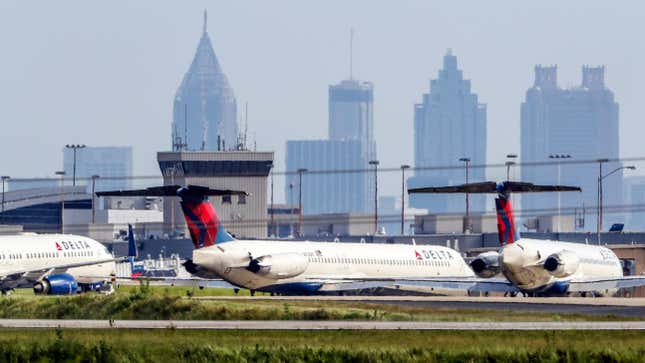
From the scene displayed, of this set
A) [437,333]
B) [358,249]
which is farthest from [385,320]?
[358,249]

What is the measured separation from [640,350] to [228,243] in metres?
52.2

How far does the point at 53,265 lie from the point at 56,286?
24.4ft

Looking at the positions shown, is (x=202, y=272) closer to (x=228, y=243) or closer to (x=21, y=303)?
(x=228, y=243)

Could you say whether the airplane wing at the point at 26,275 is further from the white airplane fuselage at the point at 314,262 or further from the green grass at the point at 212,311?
the green grass at the point at 212,311

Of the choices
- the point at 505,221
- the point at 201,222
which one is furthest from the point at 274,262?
the point at 505,221

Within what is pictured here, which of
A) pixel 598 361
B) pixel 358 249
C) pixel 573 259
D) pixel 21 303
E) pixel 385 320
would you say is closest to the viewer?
pixel 598 361

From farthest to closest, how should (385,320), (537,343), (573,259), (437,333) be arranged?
(573,259)
(385,320)
(437,333)
(537,343)

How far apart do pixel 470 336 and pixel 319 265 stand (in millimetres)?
48333

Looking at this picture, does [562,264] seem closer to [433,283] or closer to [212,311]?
[433,283]

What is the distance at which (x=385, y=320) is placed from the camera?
75.5m

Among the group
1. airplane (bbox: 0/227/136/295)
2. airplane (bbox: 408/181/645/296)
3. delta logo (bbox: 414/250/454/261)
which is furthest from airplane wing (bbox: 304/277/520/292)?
airplane (bbox: 0/227/136/295)

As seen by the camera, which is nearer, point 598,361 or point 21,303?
point 598,361

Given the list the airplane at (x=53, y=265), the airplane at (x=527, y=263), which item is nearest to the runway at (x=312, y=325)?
the airplane at (x=527, y=263)

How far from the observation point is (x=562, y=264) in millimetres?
104000
